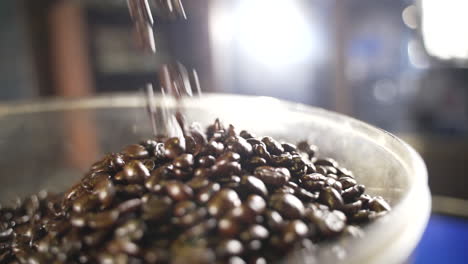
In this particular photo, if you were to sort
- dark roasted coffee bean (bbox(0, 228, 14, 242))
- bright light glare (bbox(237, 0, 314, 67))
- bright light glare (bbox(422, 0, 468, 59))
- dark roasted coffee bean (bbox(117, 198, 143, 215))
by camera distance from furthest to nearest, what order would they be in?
bright light glare (bbox(237, 0, 314, 67)), bright light glare (bbox(422, 0, 468, 59)), dark roasted coffee bean (bbox(0, 228, 14, 242)), dark roasted coffee bean (bbox(117, 198, 143, 215))

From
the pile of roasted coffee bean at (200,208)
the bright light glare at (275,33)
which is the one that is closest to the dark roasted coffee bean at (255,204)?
the pile of roasted coffee bean at (200,208)

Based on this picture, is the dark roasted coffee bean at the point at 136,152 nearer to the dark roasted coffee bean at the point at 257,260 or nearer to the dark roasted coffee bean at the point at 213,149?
the dark roasted coffee bean at the point at 213,149

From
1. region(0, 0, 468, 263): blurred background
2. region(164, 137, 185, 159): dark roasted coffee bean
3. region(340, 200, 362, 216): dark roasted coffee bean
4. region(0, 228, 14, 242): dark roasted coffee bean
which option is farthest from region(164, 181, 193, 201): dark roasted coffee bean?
region(0, 0, 468, 263): blurred background

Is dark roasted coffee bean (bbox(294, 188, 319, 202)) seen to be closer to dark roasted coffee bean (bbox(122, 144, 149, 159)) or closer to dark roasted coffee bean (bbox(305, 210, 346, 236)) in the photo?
dark roasted coffee bean (bbox(305, 210, 346, 236))

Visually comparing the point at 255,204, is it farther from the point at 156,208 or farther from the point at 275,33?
the point at 275,33

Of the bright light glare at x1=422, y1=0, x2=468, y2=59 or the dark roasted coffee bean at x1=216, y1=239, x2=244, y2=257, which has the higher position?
the bright light glare at x1=422, y1=0, x2=468, y2=59

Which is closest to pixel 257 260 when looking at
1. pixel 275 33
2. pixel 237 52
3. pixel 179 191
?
pixel 179 191

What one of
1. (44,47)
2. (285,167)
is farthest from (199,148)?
(44,47)

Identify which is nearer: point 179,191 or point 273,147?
point 179,191
